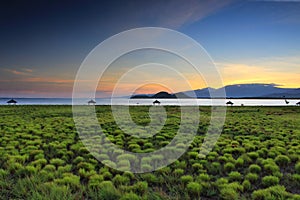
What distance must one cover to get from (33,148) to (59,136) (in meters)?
3.09

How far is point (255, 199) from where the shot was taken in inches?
245

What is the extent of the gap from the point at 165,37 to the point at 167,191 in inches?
362

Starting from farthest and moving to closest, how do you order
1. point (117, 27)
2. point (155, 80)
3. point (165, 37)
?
1. point (117, 27)
2. point (155, 80)
3. point (165, 37)

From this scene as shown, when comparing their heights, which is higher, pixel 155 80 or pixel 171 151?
pixel 155 80

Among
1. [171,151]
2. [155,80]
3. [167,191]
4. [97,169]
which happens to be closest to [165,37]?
[155,80]

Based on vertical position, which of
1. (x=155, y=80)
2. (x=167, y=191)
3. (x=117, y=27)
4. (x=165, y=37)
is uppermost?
(x=117, y=27)

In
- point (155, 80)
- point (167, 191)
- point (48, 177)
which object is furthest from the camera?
point (155, 80)

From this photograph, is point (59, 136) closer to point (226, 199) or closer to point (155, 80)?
point (155, 80)

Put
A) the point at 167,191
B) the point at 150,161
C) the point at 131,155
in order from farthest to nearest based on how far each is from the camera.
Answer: the point at 131,155
the point at 150,161
the point at 167,191

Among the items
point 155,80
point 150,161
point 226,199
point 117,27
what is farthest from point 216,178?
point 117,27

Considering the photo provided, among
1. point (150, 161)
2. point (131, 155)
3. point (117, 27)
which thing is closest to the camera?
point (150, 161)

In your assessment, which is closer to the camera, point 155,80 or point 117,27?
point 155,80

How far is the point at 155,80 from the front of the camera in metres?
16.3

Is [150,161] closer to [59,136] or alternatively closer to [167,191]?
[167,191]
